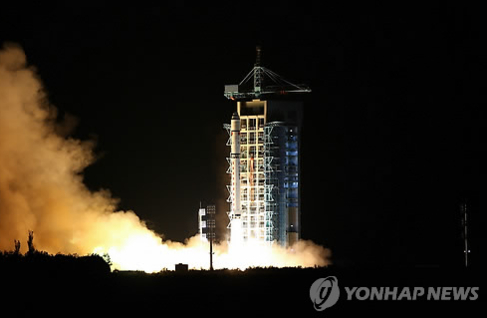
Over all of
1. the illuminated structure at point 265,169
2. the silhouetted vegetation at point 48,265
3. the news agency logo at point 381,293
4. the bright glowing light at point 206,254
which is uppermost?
the illuminated structure at point 265,169

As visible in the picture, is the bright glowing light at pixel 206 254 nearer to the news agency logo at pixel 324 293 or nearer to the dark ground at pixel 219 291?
the dark ground at pixel 219 291

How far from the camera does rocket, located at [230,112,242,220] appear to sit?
199 ft

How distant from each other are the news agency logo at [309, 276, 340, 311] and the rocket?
2875 centimetres

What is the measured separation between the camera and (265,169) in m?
60.1

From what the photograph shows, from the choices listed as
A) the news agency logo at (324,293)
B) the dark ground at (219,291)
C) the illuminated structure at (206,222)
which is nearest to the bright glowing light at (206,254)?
the illuminated structure at (206,222)

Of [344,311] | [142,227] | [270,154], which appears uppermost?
[270,154]

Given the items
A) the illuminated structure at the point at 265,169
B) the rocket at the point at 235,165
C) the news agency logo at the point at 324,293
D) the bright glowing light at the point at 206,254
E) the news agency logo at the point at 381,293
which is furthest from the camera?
the rocket at the point at 235,165

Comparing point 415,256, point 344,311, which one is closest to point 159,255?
point 415,256

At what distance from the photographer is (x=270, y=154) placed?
60.0 meters

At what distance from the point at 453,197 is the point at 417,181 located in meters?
2.69

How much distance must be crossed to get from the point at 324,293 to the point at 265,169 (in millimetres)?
29115

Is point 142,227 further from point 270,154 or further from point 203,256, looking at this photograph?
point 270,154

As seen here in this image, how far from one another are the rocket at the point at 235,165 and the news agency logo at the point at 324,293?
28753 mm

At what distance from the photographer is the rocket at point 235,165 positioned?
60688 millimetres
